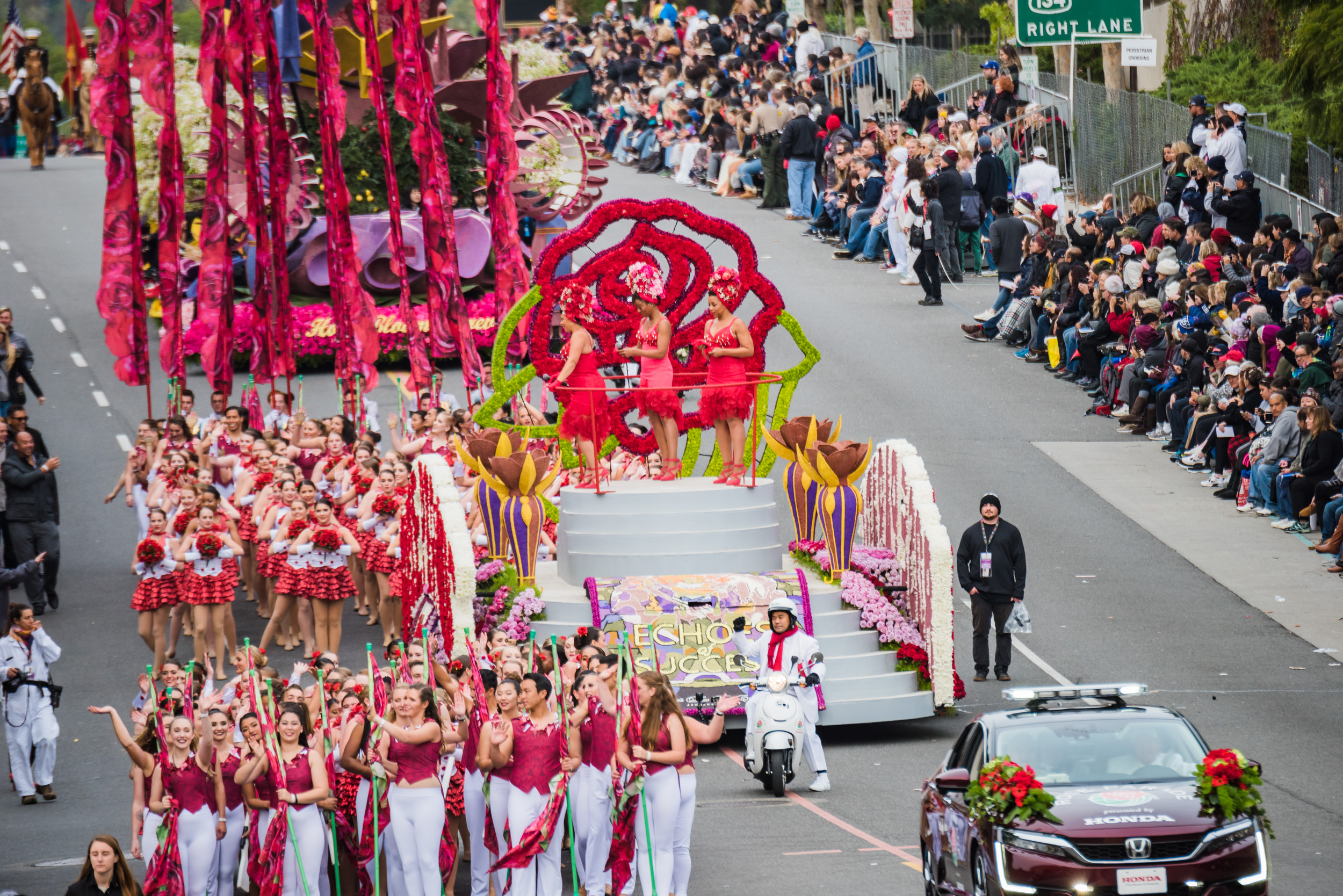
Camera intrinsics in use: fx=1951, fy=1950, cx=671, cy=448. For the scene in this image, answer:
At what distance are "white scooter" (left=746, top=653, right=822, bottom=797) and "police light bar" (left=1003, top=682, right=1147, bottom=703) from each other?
3203 mm

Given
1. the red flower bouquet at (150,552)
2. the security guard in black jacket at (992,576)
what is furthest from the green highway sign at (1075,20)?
the red flower bouquet at (150,552)

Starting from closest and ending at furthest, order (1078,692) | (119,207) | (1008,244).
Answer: (1078,692), (119,207), (1008,244)

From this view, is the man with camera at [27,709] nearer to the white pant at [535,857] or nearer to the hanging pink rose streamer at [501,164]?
the white pant at [535,857]

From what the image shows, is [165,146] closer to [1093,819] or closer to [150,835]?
[150,835]

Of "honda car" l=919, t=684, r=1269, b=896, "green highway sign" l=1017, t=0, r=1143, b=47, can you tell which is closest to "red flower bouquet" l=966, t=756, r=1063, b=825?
"honda car" l=919, t=684, r=1269, b=896

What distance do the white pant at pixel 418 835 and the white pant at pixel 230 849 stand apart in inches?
42.9

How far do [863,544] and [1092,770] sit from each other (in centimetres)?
858

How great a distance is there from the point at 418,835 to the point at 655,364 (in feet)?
25.5

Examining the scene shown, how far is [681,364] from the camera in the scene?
63.9 ft

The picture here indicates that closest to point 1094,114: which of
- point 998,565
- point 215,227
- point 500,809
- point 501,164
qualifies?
point 501,164

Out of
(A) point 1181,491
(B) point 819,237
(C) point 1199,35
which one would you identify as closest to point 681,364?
(A) point 1181,491

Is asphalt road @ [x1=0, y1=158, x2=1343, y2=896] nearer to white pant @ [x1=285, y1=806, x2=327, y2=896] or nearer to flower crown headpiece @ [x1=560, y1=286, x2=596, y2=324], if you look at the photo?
white pant @ [x1=285, y1=806, x2=327, y2=896]

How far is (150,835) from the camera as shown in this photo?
11836mm

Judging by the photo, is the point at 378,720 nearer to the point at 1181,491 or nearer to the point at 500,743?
the point at 500,743
